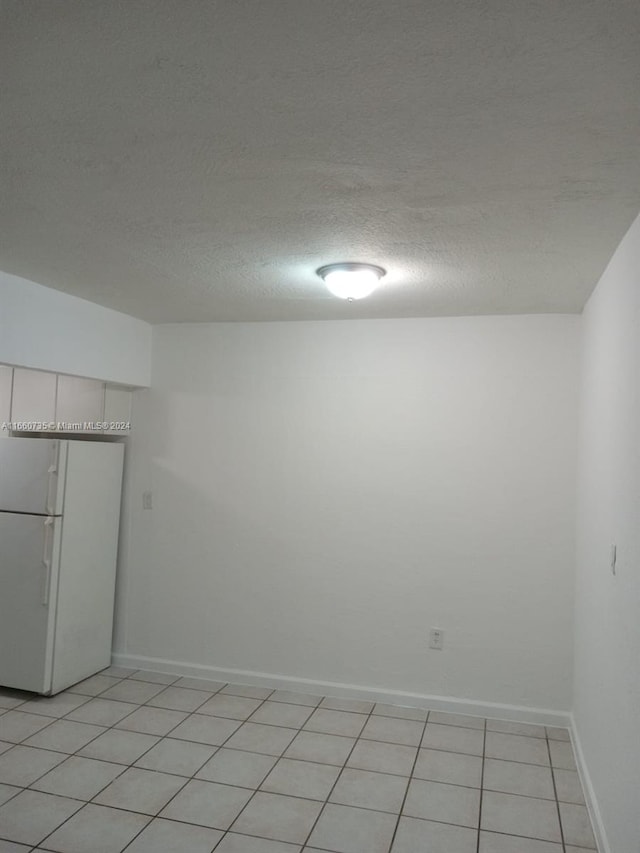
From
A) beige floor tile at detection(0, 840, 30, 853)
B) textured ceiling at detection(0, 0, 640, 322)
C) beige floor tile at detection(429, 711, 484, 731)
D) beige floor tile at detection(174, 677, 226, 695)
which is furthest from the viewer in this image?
beige floor tile at detection(174, 677, 226, 695)

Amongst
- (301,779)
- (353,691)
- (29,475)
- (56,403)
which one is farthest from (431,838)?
(56,403)

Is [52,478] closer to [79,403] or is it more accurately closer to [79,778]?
[79,403]

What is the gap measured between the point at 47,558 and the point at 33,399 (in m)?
1.08

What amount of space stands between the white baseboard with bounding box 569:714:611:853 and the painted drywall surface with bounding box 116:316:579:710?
30 centimetres

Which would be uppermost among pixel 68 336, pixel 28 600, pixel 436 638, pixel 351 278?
pixel 351 278

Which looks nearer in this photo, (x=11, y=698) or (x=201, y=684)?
(x=11, y=698)

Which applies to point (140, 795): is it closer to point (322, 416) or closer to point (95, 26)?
point (322, 416)

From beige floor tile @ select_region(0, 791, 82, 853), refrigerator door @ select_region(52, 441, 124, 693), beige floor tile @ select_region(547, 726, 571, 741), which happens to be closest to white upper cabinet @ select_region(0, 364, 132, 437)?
refrigerator door @ select_region(52, 441, 124, 693)

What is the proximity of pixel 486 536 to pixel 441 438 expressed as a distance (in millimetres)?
612

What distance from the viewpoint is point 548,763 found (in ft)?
10.4

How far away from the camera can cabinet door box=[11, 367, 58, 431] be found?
4.23 m

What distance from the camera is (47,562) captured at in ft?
12.4

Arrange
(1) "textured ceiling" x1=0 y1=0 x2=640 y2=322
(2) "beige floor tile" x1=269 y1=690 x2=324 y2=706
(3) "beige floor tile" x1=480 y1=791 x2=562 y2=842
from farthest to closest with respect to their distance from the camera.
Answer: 1. (2) "beige floor tile" x1=269 y1=690 x2=324 y2=706
2. (3) "beige floor tile" x1=480 y1=791 x2=562 y2=842
3. (1) "textured ceiling" x1=0 y1=0 x2=640 y2=322

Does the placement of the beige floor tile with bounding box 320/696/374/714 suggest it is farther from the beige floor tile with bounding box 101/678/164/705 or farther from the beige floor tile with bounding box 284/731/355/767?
the beige floor tile with bounding box 101/678/164/705
